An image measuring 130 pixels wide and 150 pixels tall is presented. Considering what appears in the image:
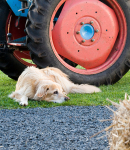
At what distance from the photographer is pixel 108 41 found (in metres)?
5.20

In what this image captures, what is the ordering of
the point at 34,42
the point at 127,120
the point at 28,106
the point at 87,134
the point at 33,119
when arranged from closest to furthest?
the point at 127,120, the point at 87,134, the point at 33,119, the point at 28,106, the point at 34,42

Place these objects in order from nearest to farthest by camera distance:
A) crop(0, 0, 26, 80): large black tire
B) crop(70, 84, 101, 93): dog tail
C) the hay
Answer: the hay
crop(70, 84, 101, 93): dog tail
crop(0, 0, 26, 80): large black tire

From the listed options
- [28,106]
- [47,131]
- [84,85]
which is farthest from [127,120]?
[84,85]

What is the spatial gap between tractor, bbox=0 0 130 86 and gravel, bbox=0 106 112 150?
151 centimetres

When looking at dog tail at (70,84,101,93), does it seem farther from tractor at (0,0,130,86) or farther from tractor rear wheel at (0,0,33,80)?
tractor rear wheel at (0,0,33,80)

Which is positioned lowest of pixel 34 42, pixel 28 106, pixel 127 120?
pixel 28 106

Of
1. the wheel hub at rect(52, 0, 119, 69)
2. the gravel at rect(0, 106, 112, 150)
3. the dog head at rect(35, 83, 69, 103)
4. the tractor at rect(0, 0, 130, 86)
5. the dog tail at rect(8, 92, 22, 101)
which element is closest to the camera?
the gravel at rect(0, 106, 112, 150)

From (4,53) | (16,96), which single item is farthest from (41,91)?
(4,53)

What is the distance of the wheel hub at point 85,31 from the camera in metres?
4.95

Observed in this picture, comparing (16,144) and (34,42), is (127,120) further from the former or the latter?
(34,42)

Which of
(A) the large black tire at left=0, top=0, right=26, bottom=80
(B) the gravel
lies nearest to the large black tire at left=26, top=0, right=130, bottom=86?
(A) the large black tire at left=0, top=0, right=26, bottom=80

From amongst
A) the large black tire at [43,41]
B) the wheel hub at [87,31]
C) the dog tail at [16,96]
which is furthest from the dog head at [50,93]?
the wheel hub at [87,31]

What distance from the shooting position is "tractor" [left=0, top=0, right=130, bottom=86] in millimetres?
4652

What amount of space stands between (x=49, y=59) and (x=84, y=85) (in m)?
0.75
